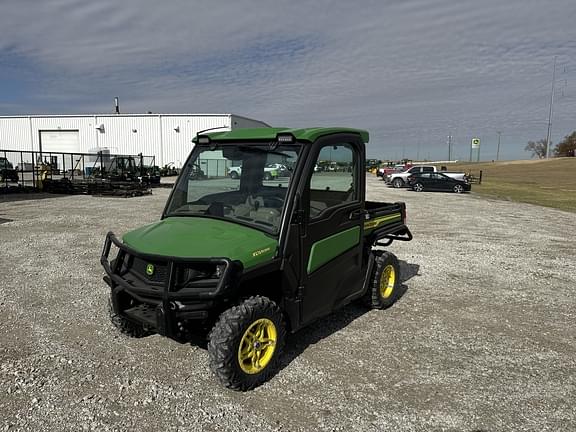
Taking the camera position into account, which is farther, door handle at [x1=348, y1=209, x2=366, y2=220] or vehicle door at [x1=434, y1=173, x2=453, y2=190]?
vehicle door at [x1=434, y1=173, x2=453, y2=190]

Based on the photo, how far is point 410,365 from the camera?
3.92 metres

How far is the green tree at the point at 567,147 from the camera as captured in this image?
105 m

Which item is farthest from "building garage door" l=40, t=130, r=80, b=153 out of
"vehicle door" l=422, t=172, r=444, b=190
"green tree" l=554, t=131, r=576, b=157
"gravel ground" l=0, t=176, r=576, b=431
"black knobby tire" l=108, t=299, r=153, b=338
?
"green tree" l=554, t=131, r=576, b=157

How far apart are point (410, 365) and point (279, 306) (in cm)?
137

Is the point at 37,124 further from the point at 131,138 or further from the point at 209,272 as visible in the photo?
the point at 209,272

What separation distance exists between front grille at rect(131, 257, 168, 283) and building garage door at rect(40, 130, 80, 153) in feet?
164

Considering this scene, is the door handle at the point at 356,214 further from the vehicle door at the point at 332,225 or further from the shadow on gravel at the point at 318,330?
the shadow on gravel at the point at 318,330

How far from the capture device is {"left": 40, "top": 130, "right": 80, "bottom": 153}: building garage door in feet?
157

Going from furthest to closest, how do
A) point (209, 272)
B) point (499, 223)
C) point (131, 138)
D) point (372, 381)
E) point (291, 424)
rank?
1. point (131, 138)
2. point (499, 223)
3. point (372, 381)
4. point (209, 272)
5. point (291, 424)

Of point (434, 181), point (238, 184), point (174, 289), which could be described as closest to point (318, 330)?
point (238, 184)

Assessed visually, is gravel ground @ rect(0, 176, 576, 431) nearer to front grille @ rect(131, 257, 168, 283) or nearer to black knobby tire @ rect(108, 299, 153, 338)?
black knobby tire @ rect(108, 299, 153, 338)

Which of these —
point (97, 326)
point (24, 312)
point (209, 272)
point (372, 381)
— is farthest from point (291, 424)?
point (24, 312)

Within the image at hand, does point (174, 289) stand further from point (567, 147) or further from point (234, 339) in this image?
point (567, 147)

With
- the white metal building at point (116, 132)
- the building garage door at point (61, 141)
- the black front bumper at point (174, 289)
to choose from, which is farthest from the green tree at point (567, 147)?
the black front bumper at point (174, 289)
